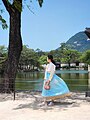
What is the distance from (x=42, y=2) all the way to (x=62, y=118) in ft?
24.8

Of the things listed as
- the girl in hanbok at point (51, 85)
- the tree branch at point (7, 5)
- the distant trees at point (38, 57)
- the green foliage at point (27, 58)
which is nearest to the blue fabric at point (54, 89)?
the girl in hanbok at point (51, 85)

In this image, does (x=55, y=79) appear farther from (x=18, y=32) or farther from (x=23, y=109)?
(x=18, y=32)

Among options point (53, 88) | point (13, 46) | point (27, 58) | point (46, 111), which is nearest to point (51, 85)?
point (53, 88)

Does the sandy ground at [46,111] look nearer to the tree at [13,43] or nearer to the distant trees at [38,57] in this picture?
the tree at [13,43]

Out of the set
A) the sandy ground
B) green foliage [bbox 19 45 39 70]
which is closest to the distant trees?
green foliage [bbox 19 45 39 70]

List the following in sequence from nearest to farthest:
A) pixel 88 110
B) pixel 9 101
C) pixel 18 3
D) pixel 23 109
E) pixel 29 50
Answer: pixel 88 110 → pixel 23 109 → pixel 9 101 → pixel 18 3 → pixel 29 50

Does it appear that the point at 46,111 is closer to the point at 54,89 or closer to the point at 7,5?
the point at 54,89

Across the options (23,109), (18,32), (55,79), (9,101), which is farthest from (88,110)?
(18,32)

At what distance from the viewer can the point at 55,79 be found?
8.23m

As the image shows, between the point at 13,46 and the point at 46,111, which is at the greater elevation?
the point at 13,46

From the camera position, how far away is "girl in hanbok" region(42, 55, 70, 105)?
8.05m

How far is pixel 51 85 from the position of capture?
817cm

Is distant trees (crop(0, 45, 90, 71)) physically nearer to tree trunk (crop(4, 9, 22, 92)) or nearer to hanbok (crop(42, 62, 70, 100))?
tree trunk (crop(4, 9, 22, 92))

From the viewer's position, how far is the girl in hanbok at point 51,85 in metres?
8.05
